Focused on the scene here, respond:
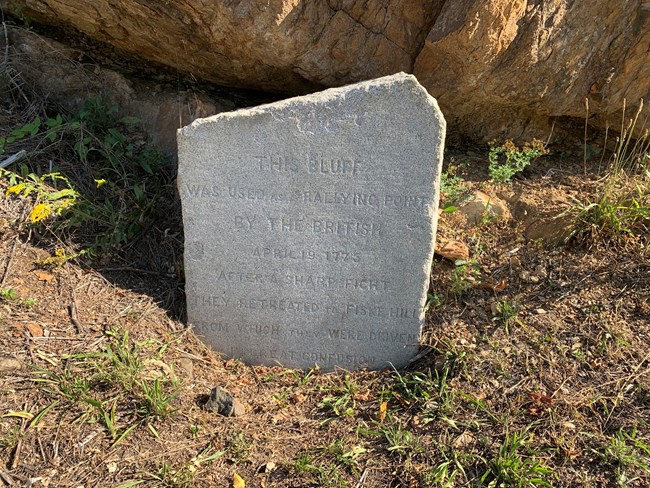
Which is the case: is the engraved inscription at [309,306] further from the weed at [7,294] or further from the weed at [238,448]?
the weed at [7,294]

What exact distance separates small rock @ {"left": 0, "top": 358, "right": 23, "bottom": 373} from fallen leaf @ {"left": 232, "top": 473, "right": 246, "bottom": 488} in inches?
41.0

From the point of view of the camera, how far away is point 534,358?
→ 291cm

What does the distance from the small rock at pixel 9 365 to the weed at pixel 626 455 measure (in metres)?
2.43

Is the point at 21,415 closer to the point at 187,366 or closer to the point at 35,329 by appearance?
the point at 35,329

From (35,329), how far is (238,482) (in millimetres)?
1179

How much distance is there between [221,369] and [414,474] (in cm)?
109

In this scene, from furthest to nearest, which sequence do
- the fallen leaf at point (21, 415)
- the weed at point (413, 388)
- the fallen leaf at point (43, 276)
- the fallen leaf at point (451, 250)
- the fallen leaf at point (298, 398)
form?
the fallen leaf at point (451, 250), the fallen leaf at point (43, 276), the fallen leaf at point (298, 398), the weed at point (413, 388), the fallen leaf at point (21, 415)

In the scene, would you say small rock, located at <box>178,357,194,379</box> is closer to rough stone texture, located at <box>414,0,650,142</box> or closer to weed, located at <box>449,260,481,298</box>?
weed, located at <box>449,260,481,298</box>

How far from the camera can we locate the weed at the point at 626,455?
7.96 ft

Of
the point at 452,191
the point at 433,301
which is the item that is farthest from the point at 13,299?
the point at 452,191

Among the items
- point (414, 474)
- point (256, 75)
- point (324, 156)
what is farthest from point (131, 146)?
point (414, 474)

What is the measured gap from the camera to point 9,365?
2.61 metres

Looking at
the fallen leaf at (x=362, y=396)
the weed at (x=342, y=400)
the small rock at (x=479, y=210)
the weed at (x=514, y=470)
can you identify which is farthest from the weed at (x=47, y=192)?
the weed at (x=514, y=470)

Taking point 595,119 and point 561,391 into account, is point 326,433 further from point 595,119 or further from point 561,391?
point 595,119
